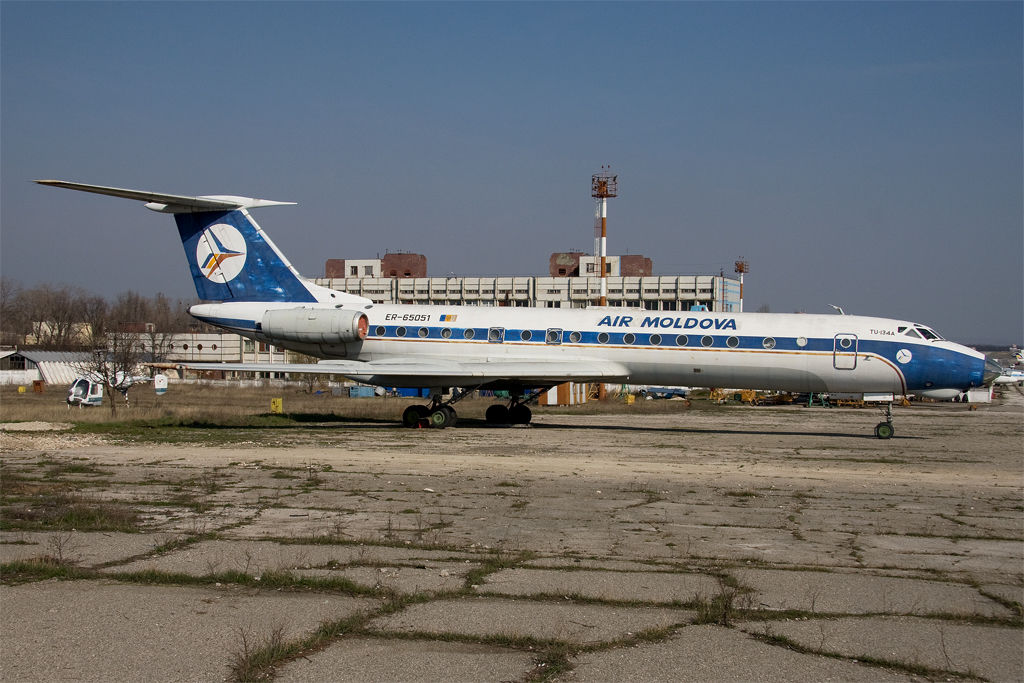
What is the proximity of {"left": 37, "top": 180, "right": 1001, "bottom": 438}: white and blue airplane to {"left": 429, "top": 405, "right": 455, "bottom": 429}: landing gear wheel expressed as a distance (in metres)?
0.04

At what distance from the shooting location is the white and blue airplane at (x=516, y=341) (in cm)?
2348

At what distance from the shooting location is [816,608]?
6938 mm

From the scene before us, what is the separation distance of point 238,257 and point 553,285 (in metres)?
61.1

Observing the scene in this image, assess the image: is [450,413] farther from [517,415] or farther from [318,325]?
[318,325]

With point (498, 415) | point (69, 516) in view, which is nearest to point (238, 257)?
point (498, 415)

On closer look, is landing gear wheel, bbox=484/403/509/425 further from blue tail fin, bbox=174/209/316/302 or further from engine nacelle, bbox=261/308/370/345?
blue tail fin, bbox=174/209/316/302

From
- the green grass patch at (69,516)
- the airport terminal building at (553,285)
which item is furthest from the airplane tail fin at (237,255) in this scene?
the airport terminal building at (553,285)

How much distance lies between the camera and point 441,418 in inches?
988

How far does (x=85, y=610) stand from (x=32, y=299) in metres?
137

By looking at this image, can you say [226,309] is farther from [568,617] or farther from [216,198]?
[568,617]

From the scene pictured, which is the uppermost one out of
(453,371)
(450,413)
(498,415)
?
(453,371)

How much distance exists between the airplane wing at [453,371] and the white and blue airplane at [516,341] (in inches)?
2.0

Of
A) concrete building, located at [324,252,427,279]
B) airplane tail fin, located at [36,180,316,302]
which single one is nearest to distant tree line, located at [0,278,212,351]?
concrete building, located at [324,252,427,279]

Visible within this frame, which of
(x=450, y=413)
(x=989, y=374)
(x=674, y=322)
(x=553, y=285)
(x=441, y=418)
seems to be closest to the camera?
(x=989, y=374)
